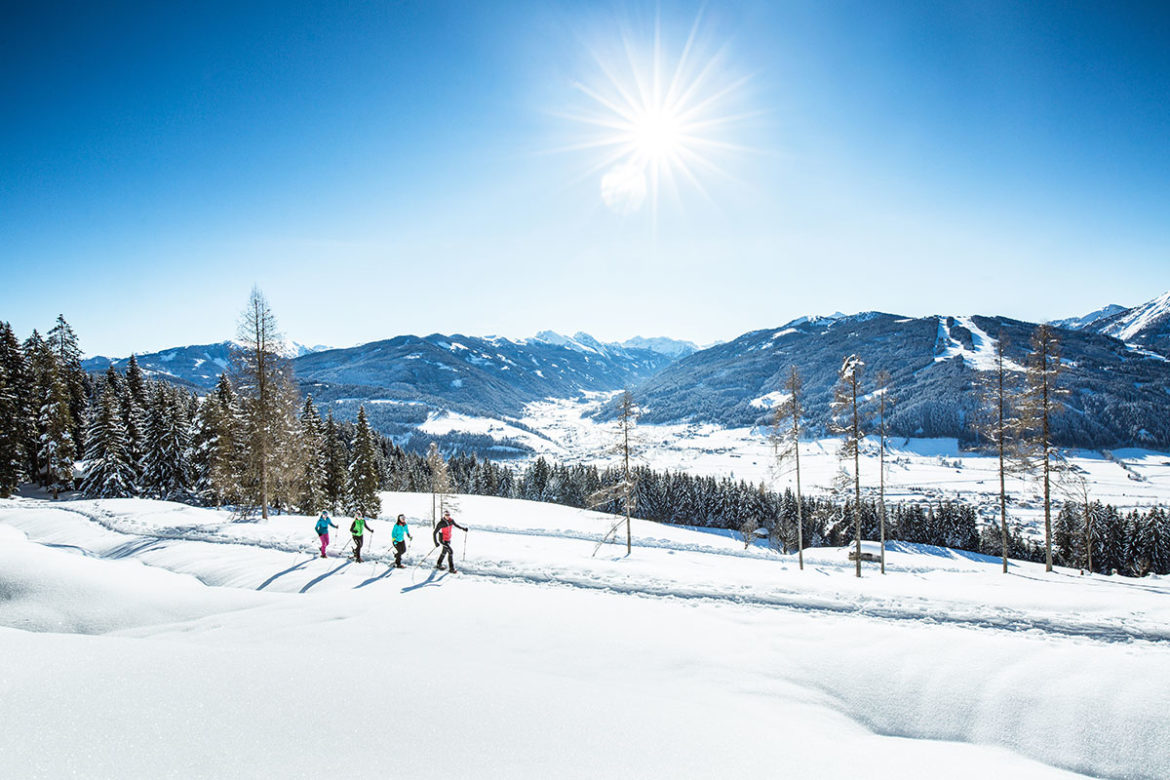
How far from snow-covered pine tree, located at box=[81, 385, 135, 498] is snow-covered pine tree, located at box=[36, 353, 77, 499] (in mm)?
2396

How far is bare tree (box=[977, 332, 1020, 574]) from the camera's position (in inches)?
939

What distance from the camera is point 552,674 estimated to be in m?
8.13

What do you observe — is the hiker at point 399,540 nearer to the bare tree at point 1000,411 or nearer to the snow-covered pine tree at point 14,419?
the bare tree at point 1000,411

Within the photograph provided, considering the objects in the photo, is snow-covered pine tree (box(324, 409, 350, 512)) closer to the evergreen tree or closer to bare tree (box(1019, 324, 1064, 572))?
the evergreen tree

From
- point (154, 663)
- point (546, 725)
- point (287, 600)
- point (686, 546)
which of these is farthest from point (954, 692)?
point (686, 546)

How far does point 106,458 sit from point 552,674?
46.3m

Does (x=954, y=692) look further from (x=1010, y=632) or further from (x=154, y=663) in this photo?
(x=154, y=663)

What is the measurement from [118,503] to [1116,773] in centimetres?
3935

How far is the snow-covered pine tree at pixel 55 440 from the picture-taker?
124 ft

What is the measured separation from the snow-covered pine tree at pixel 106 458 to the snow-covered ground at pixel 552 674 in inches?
1126

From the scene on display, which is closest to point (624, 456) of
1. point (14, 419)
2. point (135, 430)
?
point (135, 430)

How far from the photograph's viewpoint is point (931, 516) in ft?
268

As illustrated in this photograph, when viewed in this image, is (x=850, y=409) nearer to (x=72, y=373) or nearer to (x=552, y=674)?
(x=552, y=674)

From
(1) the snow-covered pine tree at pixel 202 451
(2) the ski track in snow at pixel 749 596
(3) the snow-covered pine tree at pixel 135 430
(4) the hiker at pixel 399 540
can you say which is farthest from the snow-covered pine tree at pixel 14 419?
(4) the hiker at pixel 399 540
